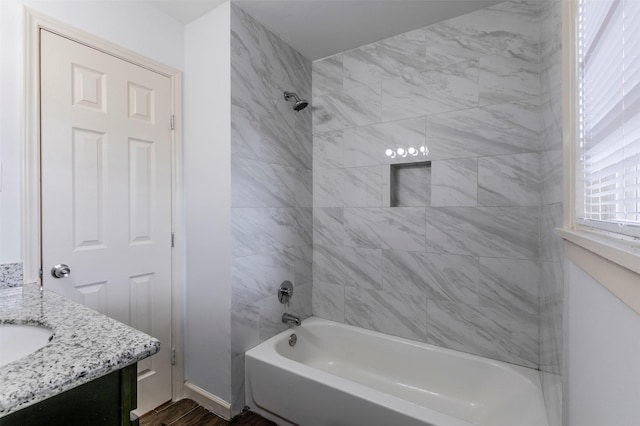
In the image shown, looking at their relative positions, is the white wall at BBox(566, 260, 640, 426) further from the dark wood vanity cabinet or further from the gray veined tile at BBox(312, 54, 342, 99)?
the gray veined tile at BBox(312, 54, 342, 99)

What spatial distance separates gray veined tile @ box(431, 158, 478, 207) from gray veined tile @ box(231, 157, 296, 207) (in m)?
1.01

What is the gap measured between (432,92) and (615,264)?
1.65m

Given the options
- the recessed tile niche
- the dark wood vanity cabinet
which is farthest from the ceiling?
the dark wood vanity cabinet

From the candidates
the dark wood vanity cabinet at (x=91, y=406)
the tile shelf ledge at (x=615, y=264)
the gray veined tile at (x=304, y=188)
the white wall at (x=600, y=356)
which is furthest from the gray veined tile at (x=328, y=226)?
the dark wood vanity cabinet at (x=91, y=406)

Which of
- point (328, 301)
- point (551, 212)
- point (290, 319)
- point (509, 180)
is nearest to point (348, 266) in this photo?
point (328, 301)

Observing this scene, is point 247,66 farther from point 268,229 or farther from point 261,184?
point 268,229

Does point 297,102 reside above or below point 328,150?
above

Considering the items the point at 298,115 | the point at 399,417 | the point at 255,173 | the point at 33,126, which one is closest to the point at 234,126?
the point at 255,173

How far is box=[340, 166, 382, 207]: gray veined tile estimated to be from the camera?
2111mm

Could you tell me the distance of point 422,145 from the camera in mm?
1941

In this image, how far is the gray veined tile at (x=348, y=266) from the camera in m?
2.12

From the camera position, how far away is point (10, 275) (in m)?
1.26

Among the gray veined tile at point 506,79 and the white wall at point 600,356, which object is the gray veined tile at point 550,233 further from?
the gray veined tile at point 506,79

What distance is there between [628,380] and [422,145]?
164 centimetres
